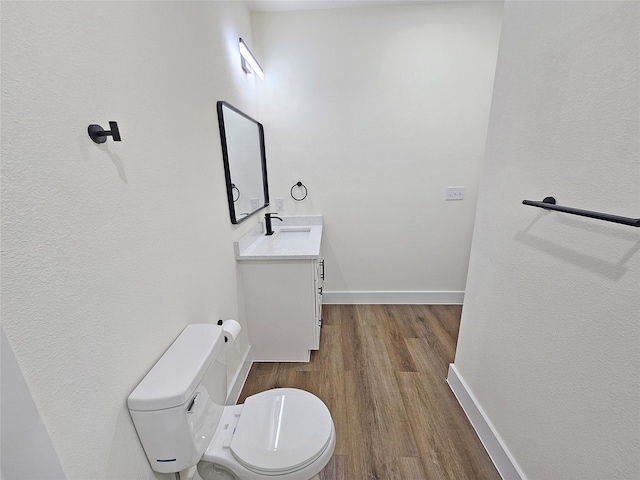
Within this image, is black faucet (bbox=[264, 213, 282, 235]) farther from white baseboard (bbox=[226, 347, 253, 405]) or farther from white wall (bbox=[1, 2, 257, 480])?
white wall (bbox=[1, 2, 257, 480])

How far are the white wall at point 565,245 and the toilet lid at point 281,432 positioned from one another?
831mm

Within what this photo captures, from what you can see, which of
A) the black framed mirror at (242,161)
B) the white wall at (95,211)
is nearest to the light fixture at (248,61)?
the black framed mirror at (242,161)

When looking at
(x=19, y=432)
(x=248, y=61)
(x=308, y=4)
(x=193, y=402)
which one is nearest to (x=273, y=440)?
(x=193, y=402)

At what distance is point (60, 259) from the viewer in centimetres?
58

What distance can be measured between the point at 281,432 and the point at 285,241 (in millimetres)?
1310

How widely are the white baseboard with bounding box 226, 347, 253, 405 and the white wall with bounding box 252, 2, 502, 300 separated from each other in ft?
3.87

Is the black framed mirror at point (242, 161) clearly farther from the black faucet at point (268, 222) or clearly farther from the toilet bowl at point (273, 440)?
the toilet bowl at point (273, 440)

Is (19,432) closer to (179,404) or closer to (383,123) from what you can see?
(179,404)

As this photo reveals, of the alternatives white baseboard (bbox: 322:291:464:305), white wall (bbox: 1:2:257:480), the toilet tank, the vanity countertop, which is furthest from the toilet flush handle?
white baseboard (bbox: 322:291:464:305)

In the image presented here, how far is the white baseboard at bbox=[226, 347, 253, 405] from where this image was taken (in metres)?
1.58

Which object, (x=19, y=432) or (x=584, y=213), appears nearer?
(x=19, y=432)

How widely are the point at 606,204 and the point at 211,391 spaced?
1.42 meters

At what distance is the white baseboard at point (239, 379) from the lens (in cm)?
158

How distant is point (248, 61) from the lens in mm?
1907
